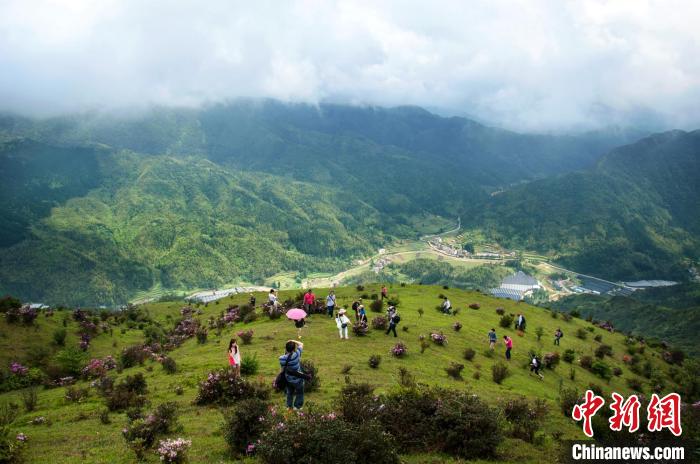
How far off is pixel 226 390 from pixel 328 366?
698 centimetres

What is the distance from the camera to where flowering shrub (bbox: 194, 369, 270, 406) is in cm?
1716

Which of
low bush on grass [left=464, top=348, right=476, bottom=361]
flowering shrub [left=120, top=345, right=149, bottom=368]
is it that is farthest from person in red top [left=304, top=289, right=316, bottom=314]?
low bush on grass [left=464, top=348, right=476, bottom=361]

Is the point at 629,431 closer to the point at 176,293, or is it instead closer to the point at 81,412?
the point at 81,412

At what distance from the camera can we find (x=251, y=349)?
27.7 m

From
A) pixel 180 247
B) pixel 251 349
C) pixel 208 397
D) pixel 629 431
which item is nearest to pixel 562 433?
pixel 629 431

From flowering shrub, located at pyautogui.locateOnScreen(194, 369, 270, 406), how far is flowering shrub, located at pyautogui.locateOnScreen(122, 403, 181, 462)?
3013 mm

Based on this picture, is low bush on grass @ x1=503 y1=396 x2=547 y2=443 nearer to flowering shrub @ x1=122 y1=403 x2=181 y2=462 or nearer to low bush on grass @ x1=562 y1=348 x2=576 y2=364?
flowering shrub @ x1=122 y1=403 x2=181 y2=462

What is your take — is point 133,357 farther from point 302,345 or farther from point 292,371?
point 292,371

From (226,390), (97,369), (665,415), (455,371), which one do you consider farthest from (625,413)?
(97,369)

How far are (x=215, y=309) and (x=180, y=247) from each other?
160 metres

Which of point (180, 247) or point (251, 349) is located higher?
point (180, 247)
